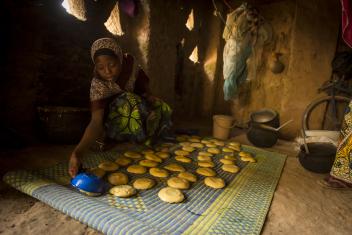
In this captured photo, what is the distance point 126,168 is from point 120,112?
0.64 metres

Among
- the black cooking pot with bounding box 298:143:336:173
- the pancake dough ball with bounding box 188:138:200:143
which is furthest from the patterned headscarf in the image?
the black cooking pot with bounding box 298:143:336:173

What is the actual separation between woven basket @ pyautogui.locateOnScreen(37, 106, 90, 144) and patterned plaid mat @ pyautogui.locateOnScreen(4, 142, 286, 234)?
0.56 m

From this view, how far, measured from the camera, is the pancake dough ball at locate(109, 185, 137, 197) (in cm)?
150

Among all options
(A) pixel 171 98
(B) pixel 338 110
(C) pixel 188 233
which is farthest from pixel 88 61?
(B) pixel 338 110

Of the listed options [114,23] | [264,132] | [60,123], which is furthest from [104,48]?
[264,132]

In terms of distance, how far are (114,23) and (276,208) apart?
2922 mm

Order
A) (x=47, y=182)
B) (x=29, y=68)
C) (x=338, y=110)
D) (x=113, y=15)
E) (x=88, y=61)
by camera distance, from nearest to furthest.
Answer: (x=47, y=182)
(x=29, y=68)
(x=88, y=61)
(x=113, y=15)
(x=338, y=110)

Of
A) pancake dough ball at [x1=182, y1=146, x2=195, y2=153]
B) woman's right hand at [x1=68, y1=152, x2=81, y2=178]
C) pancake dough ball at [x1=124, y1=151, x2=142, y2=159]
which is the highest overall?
woman's right hand at [x1=68, y1=152, x2=81, y2=178]

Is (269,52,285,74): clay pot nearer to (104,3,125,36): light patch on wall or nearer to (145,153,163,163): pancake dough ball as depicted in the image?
(104,3,125,36): light patch on wall

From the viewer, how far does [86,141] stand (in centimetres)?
169

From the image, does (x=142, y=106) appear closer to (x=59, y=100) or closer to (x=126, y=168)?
(x=126, y=168)

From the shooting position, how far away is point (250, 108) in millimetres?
4660

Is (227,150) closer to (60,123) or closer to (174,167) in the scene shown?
(174,167)

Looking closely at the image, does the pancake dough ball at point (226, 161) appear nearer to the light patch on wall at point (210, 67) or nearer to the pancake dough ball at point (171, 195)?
the pancake dough ball at point (171, 195)
